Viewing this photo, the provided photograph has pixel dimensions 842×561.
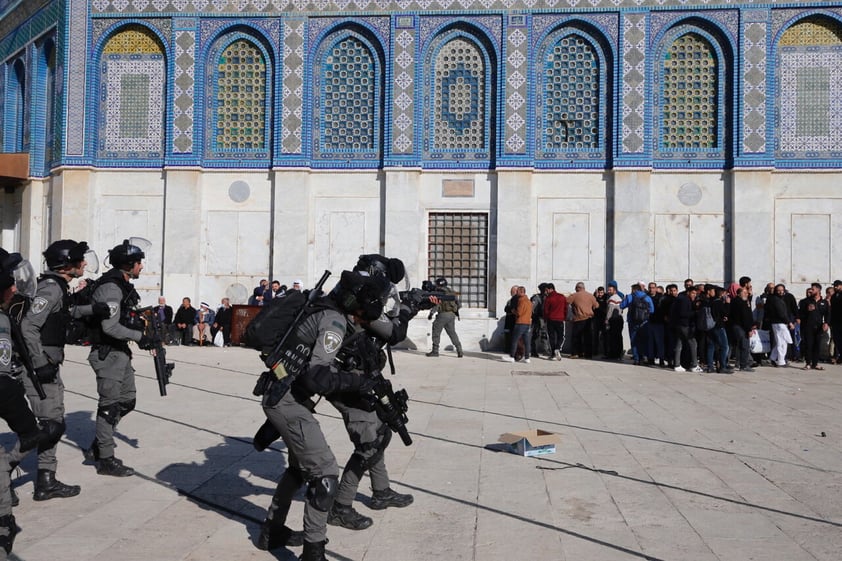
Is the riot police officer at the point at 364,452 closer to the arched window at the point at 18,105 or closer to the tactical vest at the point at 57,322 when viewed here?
the tactical vest at the point at 57,322

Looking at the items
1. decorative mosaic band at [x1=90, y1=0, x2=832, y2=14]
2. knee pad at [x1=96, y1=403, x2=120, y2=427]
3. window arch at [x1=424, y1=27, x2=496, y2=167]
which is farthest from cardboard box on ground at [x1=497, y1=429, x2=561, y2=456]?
decorative mosaic band at [x1=90, y1=0, x2=832, y2=14]

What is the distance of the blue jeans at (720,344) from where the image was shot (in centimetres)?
1540

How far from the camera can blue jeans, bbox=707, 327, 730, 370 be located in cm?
1540

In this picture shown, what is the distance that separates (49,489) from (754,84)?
18.7 m

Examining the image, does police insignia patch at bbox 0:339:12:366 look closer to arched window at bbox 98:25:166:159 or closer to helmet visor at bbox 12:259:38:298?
helmet visor at bbox 12:259:38:298

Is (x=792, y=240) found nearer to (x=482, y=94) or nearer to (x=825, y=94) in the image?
(x=825, y=94)

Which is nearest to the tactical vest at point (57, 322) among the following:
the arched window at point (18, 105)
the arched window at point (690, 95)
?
the arched window at point (690, 95)

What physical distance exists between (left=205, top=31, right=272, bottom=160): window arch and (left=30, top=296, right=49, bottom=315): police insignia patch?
14852 mm

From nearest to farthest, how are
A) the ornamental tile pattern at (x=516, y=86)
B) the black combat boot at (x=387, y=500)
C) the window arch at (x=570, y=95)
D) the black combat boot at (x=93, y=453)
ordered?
the black combat boot at (x=387, y=500)
the black combat boot at (x=93, y=453)
the ornamental tile pattern at (x=516, y=86)
the window arch at (x=570, y=95)

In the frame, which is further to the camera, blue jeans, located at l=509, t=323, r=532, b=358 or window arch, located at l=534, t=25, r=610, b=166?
window arch, located at l=534, t=25, r=610, b=166

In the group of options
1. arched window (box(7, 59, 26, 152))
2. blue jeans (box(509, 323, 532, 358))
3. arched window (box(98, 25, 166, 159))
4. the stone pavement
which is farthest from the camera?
arched window (box(7, 59, 26, 152))

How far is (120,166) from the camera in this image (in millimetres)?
21156

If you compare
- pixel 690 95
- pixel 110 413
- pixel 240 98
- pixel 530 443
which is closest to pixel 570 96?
pixel 690 95

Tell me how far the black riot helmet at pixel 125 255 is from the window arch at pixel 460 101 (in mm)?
13908
